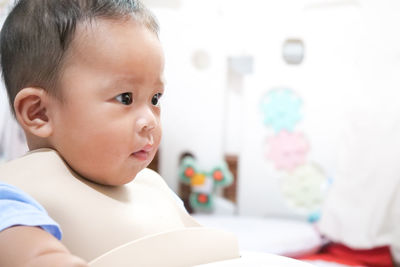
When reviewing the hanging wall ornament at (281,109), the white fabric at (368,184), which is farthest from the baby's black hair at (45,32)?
the hanging wall ornament at (281,109)

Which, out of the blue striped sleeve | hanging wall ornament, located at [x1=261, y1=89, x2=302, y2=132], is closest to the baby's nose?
the blue striped sleeve

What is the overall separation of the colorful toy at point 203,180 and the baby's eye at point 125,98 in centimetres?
114

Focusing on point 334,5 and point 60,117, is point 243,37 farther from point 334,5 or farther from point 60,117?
point 60,117

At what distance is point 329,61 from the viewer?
1464 millimetres

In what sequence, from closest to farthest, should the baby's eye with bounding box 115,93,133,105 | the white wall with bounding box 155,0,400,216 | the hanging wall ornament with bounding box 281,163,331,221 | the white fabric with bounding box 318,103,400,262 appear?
1. the baby's eye with bounding box 115,93,133,105
2. the white fabric with bounding box 318,103,400,262
3. the white wall with bounding box 155,0,400,216
4. the hanging wall ornament with bounding box 281,163,331,221

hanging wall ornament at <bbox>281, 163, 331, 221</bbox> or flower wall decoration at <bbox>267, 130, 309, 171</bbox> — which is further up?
flower wall decoration at <bbox>267, 130, 309, 171</bbox>

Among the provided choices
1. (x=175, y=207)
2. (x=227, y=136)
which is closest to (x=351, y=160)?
(x=227, y=136)

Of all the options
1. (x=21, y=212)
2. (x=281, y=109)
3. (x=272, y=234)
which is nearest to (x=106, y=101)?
(x=21, y=212)

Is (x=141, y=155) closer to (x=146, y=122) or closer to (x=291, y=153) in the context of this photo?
(x=146, y=122)

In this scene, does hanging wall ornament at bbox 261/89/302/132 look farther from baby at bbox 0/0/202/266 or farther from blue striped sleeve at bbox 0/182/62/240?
blue striped sleeve at bbox 0/182/62/240

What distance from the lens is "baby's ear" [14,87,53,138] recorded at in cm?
48

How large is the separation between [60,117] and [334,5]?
120 centimetres

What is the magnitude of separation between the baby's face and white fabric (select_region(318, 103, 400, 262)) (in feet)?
2.88

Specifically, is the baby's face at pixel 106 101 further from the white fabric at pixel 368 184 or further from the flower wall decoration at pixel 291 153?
the flower wall decoration at pixel 291 153
